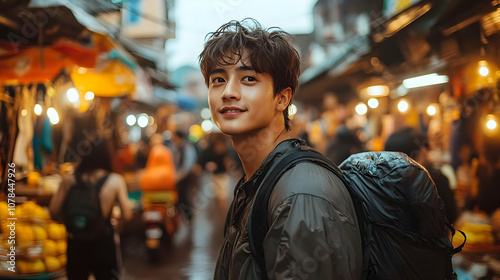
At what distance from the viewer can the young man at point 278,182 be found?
1.21 meters

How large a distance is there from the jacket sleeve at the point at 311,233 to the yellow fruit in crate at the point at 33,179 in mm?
3023

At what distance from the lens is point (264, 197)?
141cm

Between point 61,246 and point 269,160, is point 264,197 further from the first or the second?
point 61,246

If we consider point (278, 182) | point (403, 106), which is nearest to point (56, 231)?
point (278, 182)

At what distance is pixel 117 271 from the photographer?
359 cm

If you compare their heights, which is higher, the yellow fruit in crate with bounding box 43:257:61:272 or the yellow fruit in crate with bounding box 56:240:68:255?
the yellow fruit in crate with bounding box 56:240:68:255

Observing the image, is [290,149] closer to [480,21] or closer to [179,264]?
[480,21]

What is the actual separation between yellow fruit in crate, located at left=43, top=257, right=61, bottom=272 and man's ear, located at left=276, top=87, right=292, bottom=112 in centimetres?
300

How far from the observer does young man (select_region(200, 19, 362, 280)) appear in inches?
47.7

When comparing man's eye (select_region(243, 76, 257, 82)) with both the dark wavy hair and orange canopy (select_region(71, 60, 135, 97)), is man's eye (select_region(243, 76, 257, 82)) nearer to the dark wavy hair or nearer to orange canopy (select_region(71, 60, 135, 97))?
the dark wavy hair

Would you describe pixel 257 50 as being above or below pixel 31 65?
below

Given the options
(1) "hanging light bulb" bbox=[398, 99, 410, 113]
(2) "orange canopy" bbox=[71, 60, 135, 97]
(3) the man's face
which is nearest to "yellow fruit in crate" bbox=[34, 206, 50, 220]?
(2) "orange canopy" bbox=[71, 60, 135, 97]

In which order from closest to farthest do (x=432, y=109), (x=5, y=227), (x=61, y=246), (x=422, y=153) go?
(x=5, y=227)
(x=61, y=246)
(x=422, y=153)
(x=432, y=109)

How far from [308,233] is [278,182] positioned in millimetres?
257
